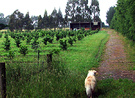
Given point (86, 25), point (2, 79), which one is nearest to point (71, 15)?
point (86, 25)

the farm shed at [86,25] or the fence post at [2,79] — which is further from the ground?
the farm shed at [86,25]

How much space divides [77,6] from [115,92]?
76651mm

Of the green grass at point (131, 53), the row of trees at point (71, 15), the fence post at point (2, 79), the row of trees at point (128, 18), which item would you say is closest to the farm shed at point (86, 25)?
the row of trees at point (71, 15)

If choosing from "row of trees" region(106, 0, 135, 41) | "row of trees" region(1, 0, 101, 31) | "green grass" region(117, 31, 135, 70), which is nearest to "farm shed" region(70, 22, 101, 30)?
"row of trees" region(1, 0, 101, 31)

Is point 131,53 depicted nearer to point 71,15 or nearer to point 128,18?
point 128,18

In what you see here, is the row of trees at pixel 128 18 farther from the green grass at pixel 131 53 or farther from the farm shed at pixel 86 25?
the farm shed at pixel 86 25

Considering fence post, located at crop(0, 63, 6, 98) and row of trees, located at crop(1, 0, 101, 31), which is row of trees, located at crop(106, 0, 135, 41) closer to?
fence post, located at crop(0, 63, 6, 98)

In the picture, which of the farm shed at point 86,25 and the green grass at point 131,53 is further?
the farm shed at point 86,25

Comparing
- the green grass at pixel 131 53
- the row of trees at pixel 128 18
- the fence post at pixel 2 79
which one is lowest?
the green grass at pixel 131 53

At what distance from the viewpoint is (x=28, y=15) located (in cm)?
6588

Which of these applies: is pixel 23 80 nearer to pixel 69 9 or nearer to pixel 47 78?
pixel 47 78

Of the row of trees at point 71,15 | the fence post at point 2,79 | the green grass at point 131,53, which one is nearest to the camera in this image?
the fence post at point 2,79

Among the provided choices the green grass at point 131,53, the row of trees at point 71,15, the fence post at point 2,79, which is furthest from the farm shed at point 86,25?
the fence post at point 2,79

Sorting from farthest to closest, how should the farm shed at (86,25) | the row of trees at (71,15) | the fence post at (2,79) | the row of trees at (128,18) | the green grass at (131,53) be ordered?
the row of trees at (71,15) → the farm shed at (86,25) → the row of trees at (128,18) → the green grass at (131,53) → the fence post at (2,79)
